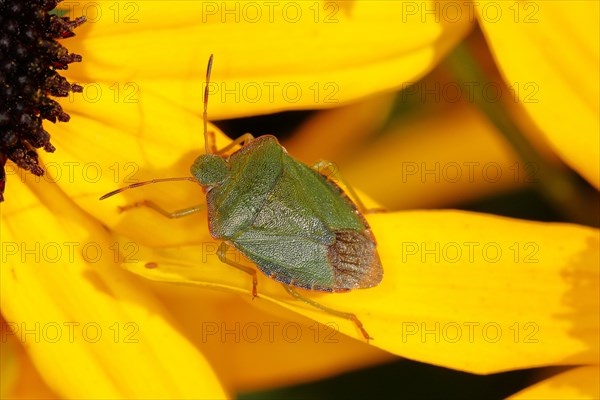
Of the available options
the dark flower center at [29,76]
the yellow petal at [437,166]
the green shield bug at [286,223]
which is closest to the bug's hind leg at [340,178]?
the green shield bug at [286,223]

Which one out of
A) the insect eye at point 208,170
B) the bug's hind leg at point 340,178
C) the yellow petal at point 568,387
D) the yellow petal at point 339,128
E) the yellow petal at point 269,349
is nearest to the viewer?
the yellow petal at point 568,387

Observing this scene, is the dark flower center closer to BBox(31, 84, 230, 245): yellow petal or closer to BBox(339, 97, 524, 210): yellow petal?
BBox(31, 84, 230, 245): yellow petal

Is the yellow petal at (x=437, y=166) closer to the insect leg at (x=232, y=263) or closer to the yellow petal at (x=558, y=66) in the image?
the yellow petal at (x=558, y=66)

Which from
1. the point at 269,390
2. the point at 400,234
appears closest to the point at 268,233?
the point at 400,234

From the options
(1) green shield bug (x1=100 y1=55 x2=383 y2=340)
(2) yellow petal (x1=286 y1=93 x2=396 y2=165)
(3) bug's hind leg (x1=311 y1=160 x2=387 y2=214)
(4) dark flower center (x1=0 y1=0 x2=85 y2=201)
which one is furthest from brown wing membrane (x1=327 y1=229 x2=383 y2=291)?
(2) yellow petal (x1=286 y1=93 x2=396 y2=165)

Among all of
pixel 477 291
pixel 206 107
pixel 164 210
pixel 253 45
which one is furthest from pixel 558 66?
pixel 164 210
